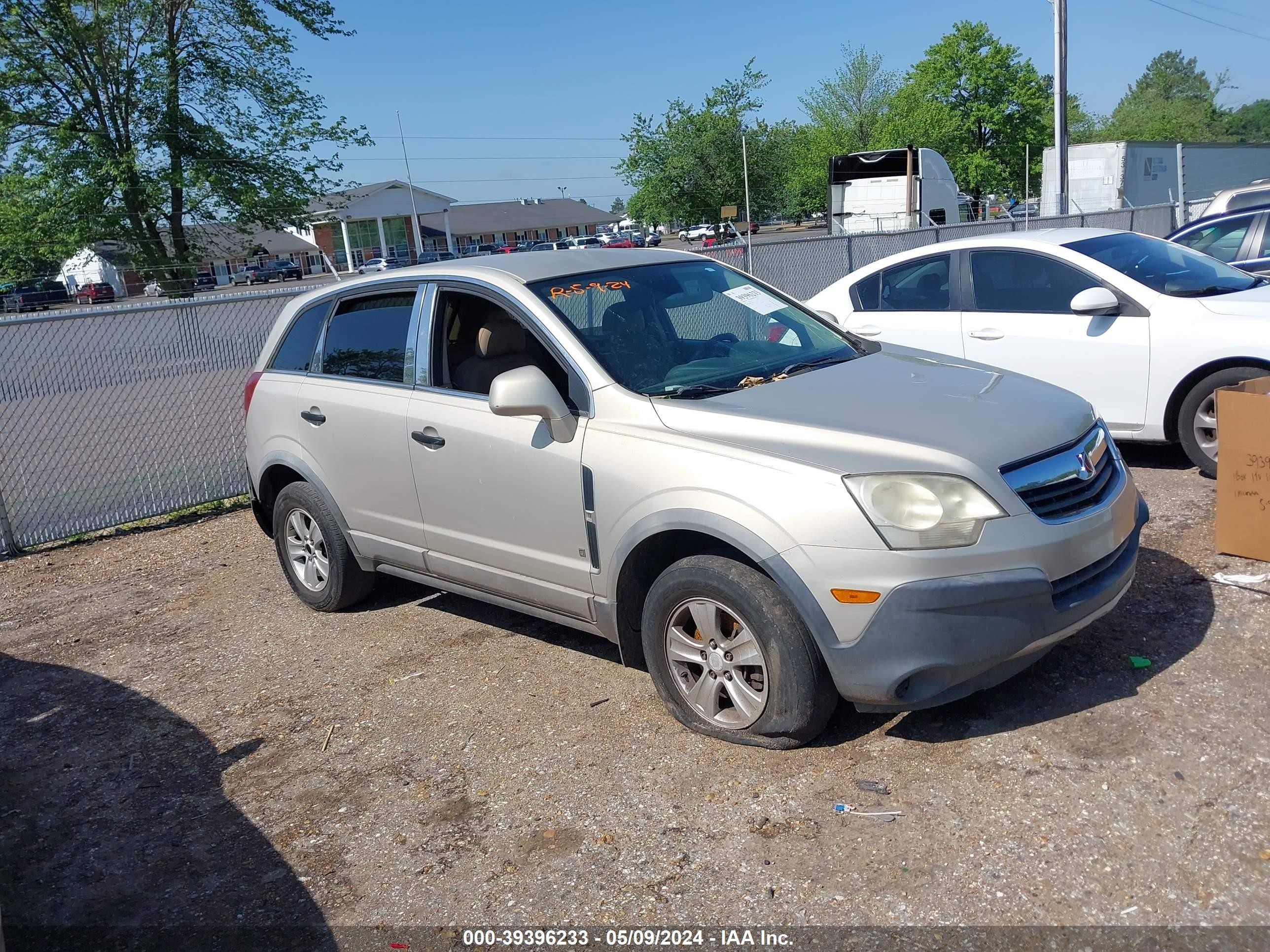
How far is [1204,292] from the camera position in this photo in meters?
6.70

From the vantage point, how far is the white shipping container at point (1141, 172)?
1169 inches

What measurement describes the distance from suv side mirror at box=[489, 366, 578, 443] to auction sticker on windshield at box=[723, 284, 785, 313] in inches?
50.8

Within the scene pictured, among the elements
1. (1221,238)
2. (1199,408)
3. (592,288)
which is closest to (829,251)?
(1221,238)

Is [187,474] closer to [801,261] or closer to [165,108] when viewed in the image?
[801,261]

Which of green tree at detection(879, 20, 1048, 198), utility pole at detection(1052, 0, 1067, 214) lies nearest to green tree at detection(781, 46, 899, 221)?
green tree at detection(879, 20, 1048, 198)

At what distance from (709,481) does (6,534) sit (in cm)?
649

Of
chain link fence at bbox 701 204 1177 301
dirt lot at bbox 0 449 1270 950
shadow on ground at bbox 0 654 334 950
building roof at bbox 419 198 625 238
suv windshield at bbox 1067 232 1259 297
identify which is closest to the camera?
dirt lot at bbox 0 449 1270 950

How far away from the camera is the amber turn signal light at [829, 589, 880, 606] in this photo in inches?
131

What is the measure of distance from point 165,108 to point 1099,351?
19579mm

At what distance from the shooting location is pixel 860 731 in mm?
3896

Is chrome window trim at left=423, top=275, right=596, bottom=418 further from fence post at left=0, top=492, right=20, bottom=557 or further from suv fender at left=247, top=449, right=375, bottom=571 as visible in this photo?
fence post at left=0, top=492, right=20, bottom=557

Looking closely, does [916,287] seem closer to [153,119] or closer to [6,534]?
[6,534]

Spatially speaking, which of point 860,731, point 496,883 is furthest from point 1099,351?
point 496,883

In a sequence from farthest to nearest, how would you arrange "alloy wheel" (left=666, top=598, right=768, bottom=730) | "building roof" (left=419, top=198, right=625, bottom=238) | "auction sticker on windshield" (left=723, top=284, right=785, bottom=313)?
"building roof" (left=419, top=198, right=625, bottom=238), "auction sticker on windshield" (left=723, top=284, right=785, bottom=313), "alloy wheel" (left=666, top=598, right=768, bottom=730)
